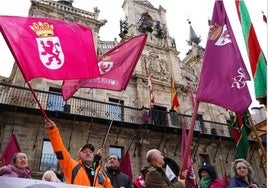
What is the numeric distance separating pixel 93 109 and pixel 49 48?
9790mm

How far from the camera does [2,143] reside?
1216 cm

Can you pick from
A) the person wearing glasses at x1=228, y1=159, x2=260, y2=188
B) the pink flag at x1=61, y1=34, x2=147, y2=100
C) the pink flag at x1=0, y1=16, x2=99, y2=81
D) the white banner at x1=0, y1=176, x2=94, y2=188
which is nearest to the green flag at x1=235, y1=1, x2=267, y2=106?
the person wearing glasses at x1=228, y1=159, x2=260, y2=188

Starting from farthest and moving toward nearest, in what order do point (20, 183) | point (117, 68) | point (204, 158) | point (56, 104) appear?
1. point (204, 158)
2. point (56, 104)
3. point (117, 68)
4. point (20, 183)

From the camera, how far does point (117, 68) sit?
22.1 ft

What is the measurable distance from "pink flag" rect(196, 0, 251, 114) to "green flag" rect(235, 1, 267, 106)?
50 centimetres

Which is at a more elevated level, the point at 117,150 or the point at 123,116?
the point at 123,116

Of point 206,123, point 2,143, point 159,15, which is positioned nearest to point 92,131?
point 2,143

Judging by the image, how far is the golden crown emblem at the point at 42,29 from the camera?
5.34m

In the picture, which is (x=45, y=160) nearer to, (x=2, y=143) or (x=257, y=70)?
(x=2, y=143)

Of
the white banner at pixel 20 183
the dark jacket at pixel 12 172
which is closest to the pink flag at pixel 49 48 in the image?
the dark jacket at pixel 12 172

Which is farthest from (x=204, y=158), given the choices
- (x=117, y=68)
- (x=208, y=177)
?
(x=117, y=68)

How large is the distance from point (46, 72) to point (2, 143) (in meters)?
8.81

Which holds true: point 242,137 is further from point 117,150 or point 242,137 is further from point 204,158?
point 204,158

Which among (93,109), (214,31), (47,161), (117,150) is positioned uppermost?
(93,109)
